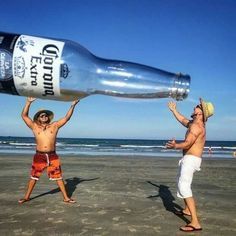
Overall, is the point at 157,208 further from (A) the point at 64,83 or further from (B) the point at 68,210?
(A) the point at 64,83

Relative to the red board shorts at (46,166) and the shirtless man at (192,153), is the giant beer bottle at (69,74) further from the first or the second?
the red board shorts at (46,166)

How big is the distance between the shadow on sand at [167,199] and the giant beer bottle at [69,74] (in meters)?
3.67

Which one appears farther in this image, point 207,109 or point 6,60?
point 207,109

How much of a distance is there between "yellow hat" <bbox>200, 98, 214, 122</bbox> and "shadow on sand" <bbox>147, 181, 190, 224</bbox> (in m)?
1.67

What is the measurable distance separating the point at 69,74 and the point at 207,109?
3.44 metres

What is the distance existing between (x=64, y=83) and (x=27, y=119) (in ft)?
15.3

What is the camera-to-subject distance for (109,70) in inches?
114

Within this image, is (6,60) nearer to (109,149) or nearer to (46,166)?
(46,166)

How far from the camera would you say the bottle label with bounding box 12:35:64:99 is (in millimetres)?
2514

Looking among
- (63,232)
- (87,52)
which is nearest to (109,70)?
(87,52)

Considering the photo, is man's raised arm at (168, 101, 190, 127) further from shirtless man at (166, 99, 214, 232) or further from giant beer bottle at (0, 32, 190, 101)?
giant beer bottle at (0, 32, 190, 101)

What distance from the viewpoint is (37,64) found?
2506 millimetres

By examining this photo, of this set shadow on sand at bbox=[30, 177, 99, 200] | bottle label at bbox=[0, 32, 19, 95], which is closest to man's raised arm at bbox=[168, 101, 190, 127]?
shadow on sand at bbox=[30, 177, 99, 200]

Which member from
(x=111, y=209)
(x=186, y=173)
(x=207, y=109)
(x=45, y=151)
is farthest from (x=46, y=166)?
(x=207, y=109)
